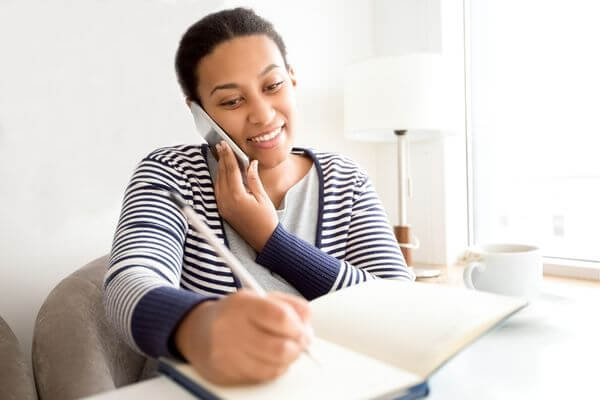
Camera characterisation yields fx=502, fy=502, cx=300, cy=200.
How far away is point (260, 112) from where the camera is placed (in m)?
0.78

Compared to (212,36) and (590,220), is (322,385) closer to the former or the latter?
(212,36)

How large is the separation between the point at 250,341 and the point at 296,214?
0.52m

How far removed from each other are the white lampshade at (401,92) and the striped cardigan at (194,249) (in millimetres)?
692

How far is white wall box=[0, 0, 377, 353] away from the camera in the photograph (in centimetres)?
111

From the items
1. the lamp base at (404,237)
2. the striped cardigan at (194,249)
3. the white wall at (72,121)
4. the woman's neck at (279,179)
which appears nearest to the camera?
the striped cardigan at (194,249)

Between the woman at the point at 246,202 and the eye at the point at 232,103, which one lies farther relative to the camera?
the eye at the point at 232,103

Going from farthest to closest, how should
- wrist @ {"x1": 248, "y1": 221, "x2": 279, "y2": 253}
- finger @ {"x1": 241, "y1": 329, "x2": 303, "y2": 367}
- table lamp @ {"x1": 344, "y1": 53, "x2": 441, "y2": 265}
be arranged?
table lamp @ {"x1": 344, "y1": 53, "x2": 441, "y2": 265} → wrist @ {"x1": 248, "y1": 221, "x2": 279, "y2": 253} → finger @ {"x1": 241, "y1": 329, "x2": 303, "y2": 367}

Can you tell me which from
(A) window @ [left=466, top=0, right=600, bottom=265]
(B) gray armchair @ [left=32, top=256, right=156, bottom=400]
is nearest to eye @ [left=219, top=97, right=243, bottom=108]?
(B) gray armchair @ [left=32, top=256, right=156, bottom=400]

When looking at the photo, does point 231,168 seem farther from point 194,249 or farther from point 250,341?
point 250,341

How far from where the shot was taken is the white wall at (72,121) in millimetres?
1107

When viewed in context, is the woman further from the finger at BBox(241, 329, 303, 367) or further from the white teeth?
the finger at BBox(241, 329, 303, 367)

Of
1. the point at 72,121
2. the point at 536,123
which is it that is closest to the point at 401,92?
the point at 536,123

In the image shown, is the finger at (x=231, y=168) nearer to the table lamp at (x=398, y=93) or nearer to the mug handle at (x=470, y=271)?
the mug handle at (x=470, y=271)

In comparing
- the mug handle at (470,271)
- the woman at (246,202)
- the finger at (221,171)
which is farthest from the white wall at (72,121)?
the mug handle at (470,271)
